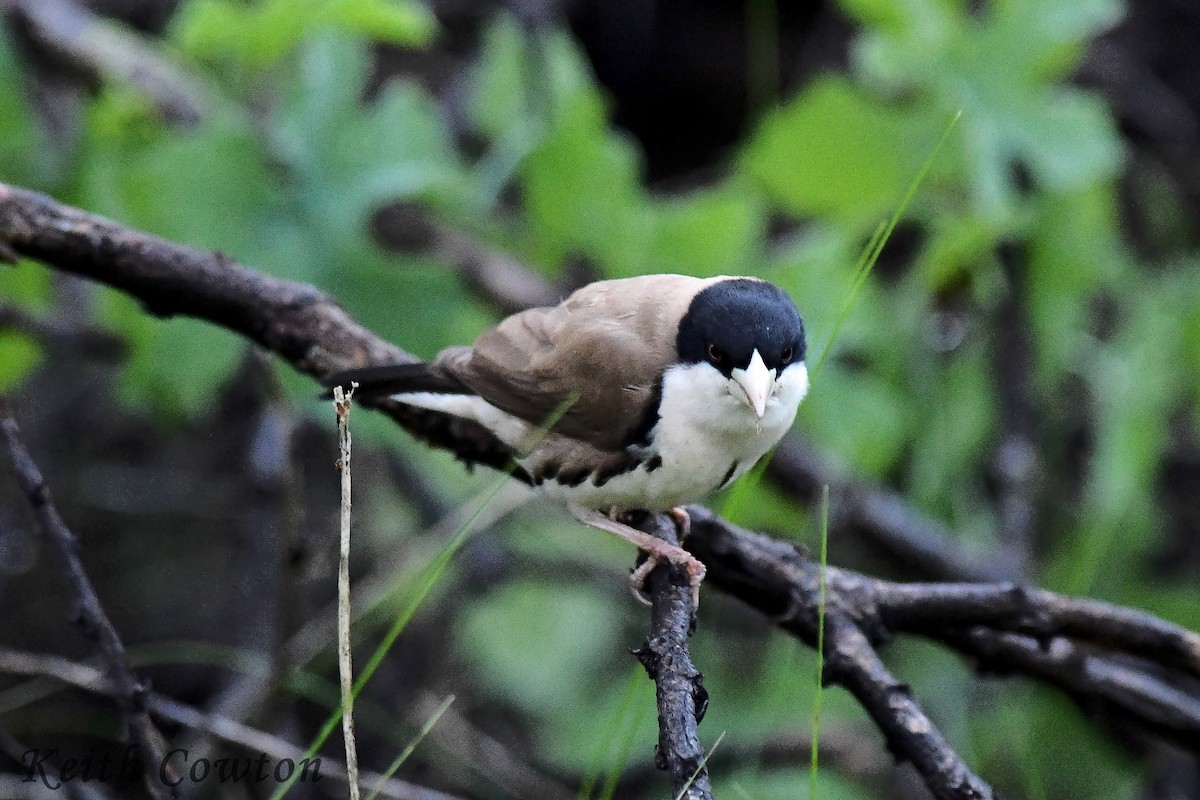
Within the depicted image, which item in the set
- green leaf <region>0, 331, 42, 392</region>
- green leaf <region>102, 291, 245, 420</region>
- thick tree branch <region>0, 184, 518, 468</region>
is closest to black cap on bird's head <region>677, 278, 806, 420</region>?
thick tree branch <region>0, 184, 518, 468</region>

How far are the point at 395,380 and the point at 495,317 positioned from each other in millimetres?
1701

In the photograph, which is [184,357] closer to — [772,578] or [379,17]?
[379,17]

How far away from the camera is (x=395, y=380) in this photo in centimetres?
258

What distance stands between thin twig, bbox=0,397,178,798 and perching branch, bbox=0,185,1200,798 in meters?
0.41

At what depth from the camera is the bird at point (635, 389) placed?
2.47 m

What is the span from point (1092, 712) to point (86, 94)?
12.0 ft

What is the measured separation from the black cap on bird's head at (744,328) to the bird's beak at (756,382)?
14 mm

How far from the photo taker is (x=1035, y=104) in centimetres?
403

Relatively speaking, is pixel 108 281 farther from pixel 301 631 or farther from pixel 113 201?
pixel 301 631

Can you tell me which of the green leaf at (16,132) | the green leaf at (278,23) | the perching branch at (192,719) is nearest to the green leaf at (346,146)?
the green leaf at (278,23)

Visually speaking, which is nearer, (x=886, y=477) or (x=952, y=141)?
(x=952, y=141)


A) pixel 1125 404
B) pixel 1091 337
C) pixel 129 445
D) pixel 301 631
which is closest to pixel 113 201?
pixel 301 631

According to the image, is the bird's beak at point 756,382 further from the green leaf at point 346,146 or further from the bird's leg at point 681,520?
the green leaf at point 346,146

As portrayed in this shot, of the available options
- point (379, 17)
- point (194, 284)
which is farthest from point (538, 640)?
point (194, 284)
